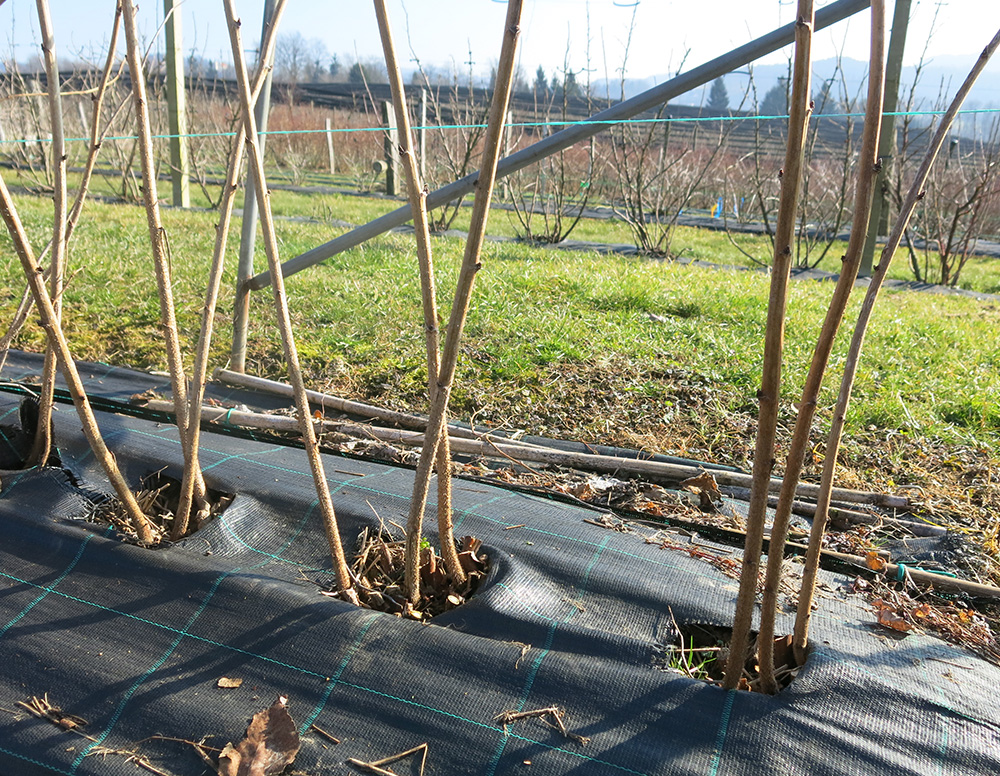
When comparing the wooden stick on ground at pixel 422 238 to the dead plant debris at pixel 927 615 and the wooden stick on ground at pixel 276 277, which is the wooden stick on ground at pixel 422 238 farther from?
the dead plant debris at pixel 927 615

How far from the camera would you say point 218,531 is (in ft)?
6.75

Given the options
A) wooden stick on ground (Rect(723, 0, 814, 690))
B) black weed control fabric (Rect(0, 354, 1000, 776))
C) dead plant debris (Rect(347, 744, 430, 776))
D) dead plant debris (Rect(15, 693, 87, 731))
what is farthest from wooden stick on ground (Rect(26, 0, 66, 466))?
wooden stick on ground (Rect(723, 0, 814, 690))

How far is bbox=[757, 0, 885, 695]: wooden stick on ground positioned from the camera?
113cm

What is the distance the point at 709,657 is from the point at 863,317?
878 millimetres

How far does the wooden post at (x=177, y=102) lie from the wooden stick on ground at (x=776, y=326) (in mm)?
9207

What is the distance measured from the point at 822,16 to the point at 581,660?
1.80m

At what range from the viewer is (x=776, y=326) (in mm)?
1201

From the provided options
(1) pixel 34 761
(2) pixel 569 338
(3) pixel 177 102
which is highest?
(3) pixel 177 102

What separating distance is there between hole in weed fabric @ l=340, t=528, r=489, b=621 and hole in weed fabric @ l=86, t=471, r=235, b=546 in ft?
1.62

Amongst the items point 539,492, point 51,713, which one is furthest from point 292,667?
point 539,492

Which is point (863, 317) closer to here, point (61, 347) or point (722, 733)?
point (722, 733)

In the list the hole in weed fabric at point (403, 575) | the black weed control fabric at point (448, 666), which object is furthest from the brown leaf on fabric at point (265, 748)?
the hole in weed fabric at point (403, 575)

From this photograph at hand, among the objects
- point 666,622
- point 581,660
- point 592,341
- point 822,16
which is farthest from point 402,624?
point 592,341

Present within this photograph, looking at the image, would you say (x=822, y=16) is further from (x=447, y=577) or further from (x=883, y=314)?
(x=883, y=314)
